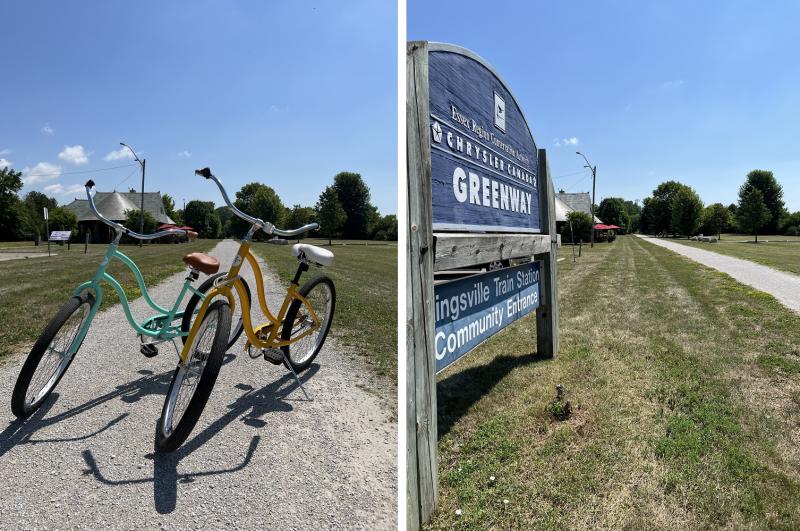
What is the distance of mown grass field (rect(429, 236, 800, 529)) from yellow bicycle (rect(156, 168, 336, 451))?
1306mm

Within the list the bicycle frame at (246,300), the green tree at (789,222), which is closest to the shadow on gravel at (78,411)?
the bicycle frame at (246,300)

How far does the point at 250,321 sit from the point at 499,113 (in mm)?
2480

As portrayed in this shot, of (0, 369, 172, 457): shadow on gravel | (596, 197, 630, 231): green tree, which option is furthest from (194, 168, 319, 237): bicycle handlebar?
(596, 197, 630, 231): green tree

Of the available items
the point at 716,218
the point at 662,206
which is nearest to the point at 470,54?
the point at 716,218

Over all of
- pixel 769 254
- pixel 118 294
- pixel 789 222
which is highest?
pixel 789 222

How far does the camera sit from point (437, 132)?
2699mm

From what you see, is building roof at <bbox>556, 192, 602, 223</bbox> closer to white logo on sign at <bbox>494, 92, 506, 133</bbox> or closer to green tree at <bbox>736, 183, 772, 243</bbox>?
green tree at <bbox>736, 183, 772, 243</bbox>

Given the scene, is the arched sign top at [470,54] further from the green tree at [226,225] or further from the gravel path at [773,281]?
the gravel path at [773,281]

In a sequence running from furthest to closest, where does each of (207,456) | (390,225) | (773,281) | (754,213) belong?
(754,213), (773,281), (390,225), (207,456)

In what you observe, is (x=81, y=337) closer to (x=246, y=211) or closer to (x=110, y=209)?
(x=110, y=209)

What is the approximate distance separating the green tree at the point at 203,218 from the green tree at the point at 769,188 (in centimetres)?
7904

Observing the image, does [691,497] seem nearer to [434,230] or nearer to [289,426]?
[434,230]

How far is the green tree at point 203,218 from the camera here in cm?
364

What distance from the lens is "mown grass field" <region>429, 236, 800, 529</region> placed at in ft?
8.61
